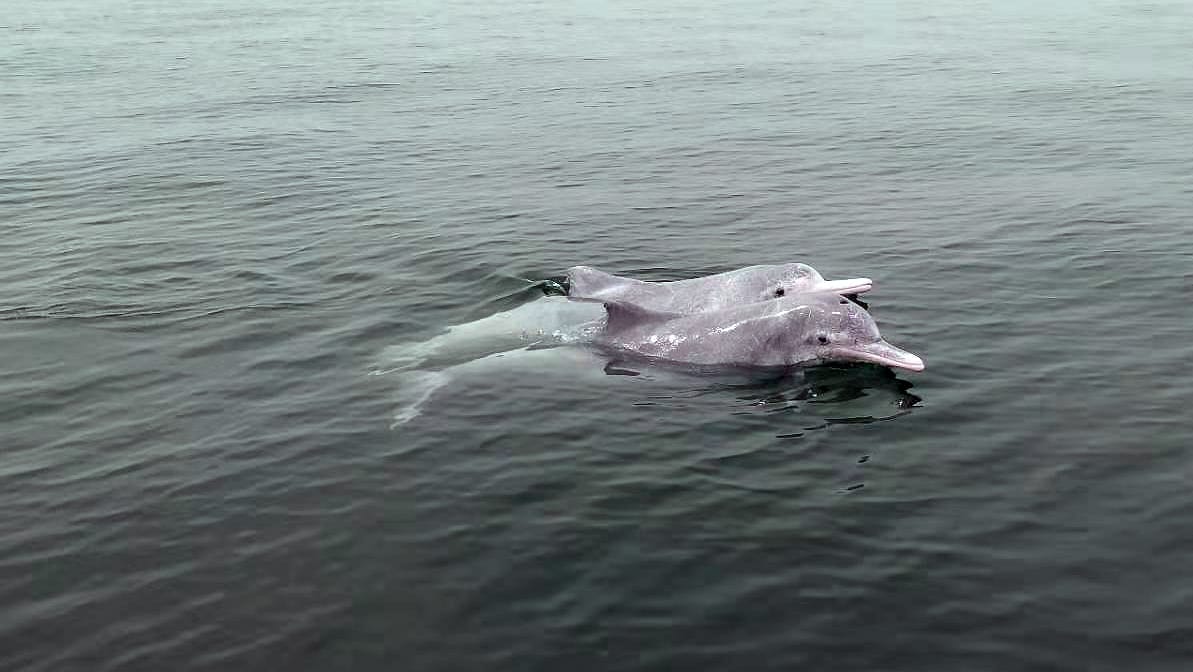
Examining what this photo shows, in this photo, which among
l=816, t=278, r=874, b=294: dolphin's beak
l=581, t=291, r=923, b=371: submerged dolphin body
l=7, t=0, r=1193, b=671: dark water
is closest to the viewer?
l=7, t=0, r=1193, b=671: dark water

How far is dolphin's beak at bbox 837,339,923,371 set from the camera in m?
14.1

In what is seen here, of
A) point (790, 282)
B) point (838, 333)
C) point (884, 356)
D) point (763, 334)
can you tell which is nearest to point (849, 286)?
point (790, 282)

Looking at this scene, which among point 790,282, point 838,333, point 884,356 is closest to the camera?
point 884,356

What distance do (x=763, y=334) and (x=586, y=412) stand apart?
2.60m

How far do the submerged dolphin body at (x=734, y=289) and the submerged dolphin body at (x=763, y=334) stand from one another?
349mm

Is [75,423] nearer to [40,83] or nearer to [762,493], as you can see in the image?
[762,493]

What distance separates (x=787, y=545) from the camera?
36.1 ft

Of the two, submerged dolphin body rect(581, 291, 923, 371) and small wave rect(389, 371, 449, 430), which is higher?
submerged dolphin body rect(581, 291, 923, 371)

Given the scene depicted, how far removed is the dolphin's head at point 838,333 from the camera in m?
14.6

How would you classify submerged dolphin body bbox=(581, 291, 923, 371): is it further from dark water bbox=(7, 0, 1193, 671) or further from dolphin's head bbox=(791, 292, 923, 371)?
dark water bbox=(7, 0, 1193, 671)

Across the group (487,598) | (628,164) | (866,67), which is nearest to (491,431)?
(487,598)

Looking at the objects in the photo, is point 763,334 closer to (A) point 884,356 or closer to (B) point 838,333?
(B) point 838,333

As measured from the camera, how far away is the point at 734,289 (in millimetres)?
16312

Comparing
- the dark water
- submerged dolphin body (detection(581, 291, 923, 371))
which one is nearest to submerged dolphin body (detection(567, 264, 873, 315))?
submerged dolphin body (detection(581, 291, 923, 371))
